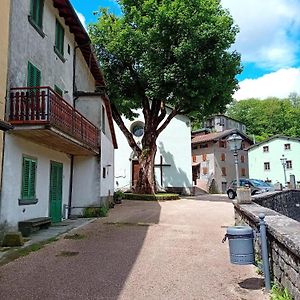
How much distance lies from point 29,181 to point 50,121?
244cm

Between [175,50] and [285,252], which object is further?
[175,50]

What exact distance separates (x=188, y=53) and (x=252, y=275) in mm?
16842

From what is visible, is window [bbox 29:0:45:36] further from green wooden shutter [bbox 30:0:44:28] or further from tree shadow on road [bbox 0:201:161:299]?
tree shadow on road [bbox 0:201:161:299]

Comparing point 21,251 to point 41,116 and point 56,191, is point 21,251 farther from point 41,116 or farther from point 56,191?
point 56,191

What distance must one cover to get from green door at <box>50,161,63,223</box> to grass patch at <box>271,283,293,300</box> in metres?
9.04

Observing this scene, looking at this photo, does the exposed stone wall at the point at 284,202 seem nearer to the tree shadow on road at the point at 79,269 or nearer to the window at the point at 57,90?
the tree shadow on road at the point at 79,269

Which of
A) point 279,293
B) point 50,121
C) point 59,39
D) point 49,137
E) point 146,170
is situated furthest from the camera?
point 146,170

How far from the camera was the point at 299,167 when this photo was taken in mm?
45344

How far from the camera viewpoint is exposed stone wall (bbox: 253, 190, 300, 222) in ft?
42.5

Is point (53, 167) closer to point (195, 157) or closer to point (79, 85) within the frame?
point (79, 85)

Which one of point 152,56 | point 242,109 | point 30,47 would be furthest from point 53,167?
point 242,109

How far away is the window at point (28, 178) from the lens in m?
9.85

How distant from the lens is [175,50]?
20766mm

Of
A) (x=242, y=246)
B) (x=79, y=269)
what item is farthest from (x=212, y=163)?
(x=242, y=246)
